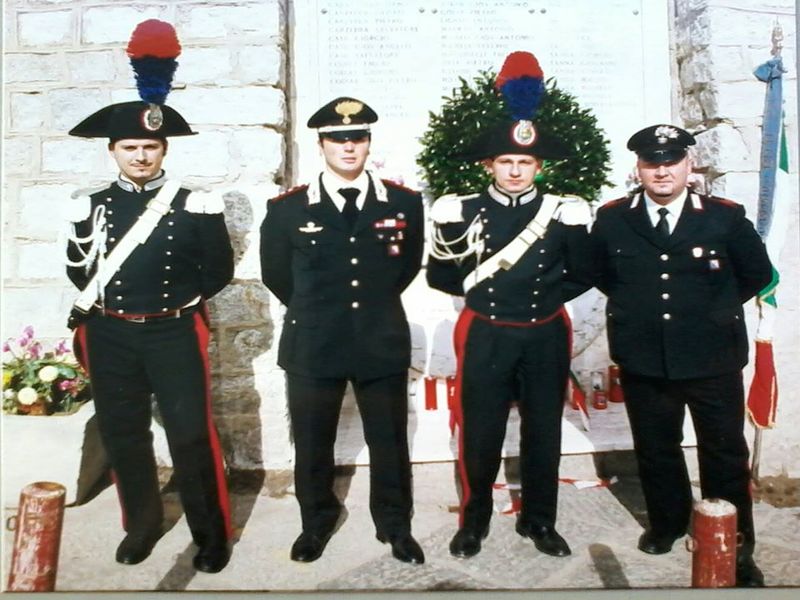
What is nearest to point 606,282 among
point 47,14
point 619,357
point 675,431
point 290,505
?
point 619,357

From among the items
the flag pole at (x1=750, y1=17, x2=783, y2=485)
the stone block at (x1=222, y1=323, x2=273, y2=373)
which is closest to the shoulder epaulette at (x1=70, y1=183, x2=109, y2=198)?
the stone block at (x1=222, y1=323, x2=273, y2=373)

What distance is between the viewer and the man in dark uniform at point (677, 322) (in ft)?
8.14

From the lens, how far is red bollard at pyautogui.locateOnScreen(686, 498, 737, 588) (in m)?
2.25

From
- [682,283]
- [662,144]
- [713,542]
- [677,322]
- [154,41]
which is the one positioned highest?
[154,41]

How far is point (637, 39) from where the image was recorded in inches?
111

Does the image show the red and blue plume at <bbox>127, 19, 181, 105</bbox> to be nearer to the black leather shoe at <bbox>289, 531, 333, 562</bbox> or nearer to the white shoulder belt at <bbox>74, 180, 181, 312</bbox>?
the white shoulder belt at <bbox>74, 180, 181, 312</bbox>

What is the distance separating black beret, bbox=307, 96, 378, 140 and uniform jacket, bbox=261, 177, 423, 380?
17 centimetres

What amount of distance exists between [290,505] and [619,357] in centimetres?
128

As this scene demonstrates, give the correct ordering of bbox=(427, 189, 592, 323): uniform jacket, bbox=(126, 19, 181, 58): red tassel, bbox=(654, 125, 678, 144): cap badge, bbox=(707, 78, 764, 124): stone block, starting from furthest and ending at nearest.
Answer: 1. bbox=(707, 78, 764, 124): stone block
2. bbox=(126, 19, 181, 58): red tassel
3. bbox=(654, 125, 678, 144): cap badge
4. bbox=(427, 189, 592, 323): uniform jacket

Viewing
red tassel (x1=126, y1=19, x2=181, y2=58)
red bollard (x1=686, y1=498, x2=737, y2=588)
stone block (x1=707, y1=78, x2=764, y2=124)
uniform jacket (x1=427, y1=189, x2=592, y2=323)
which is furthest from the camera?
stone block (x1=707, y1=78, x2=764, y2=124)

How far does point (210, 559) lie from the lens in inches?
101

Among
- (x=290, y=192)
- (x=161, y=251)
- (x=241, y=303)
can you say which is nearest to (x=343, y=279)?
(x=290, y=192)

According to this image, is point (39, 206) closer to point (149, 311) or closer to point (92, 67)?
point (92, 67)

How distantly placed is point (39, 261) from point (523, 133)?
1777mm
